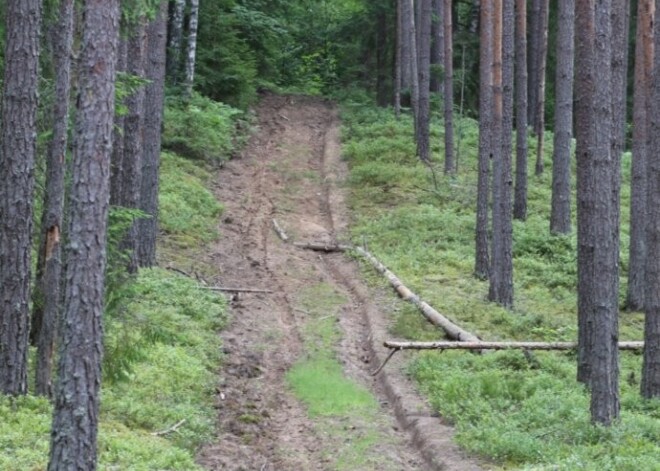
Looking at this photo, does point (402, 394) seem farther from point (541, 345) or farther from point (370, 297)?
point (370, 297)

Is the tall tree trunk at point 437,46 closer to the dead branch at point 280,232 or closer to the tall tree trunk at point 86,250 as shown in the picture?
the dead branch at point 280,232

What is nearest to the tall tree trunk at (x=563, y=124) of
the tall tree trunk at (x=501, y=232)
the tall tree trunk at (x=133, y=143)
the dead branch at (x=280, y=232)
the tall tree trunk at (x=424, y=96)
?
the tall tree trunk at (x=501, y=232)

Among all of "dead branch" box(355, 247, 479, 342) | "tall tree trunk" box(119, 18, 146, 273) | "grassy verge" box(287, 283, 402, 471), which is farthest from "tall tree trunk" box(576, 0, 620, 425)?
"tall tree trunk" box(119, 18, 146, 273)

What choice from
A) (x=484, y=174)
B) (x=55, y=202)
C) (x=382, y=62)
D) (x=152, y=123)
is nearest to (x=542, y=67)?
(x=484, y=174)

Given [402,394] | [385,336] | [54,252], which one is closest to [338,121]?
[385,336]

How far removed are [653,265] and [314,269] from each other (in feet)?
30.6

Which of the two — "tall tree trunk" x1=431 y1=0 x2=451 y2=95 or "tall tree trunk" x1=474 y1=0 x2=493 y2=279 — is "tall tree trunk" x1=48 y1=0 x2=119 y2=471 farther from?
"tall tree trunk" x1=431 y1=0 x2=451 y2=95

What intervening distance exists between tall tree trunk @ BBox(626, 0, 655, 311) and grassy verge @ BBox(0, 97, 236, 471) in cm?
882

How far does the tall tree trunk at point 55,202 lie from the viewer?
949 centimetres

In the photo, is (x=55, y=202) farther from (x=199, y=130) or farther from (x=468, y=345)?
(x=199, y=130)

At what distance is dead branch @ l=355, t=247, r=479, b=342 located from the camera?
14.8 m

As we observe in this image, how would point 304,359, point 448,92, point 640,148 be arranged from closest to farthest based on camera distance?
1. point 304,359
2. point 640,148
3. point 448,92

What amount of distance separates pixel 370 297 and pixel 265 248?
482 cm

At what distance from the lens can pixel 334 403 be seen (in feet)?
40.8
